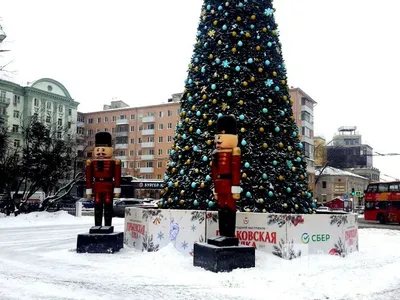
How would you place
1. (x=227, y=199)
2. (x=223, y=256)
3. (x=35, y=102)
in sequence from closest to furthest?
(x=223, y=256)
(x=227, y=199)
(x=35, y=102)

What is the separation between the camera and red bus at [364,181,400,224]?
1134 inches

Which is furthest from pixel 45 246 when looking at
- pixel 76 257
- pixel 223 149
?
pixel 223 149

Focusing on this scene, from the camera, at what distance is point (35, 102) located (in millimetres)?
60969

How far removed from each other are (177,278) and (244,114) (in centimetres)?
437

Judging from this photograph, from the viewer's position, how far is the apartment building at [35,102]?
56688 millimetres

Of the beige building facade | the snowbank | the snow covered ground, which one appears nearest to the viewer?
the snow covered ground

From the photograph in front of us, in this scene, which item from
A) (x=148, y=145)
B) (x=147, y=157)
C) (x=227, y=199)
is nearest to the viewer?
(x=227, y=199)

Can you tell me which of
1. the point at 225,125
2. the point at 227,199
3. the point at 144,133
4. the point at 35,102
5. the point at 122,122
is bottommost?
the point at 227,199

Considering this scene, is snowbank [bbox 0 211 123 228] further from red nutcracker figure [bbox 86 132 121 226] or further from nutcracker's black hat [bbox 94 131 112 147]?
nutcracker's black hat [bbox 94 131 112 147]

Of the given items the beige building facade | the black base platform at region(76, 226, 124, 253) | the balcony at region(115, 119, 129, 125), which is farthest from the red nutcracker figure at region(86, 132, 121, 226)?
the balcony at region(115, 119, 129, 125)

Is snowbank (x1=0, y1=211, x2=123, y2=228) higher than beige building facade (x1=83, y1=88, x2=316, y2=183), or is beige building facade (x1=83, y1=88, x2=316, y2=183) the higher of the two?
beige building facade (x1=83, y1=88, x2=316, y2=183)

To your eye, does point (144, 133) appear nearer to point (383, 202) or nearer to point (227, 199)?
point (383, 202)

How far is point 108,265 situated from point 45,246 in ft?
14.4

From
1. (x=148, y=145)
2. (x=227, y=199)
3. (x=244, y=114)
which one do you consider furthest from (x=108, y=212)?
(x=148, y=145)
